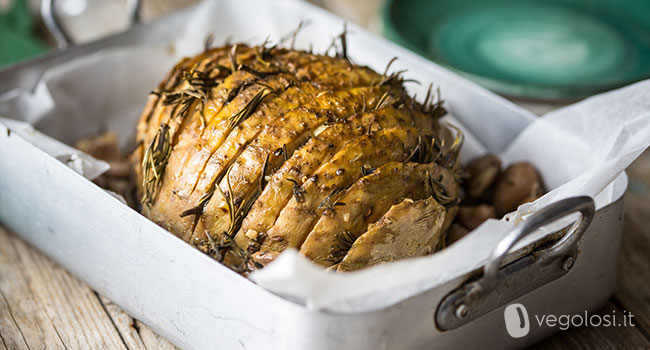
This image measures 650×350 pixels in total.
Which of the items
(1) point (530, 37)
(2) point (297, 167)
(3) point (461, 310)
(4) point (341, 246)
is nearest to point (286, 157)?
(2) point (297, 167)

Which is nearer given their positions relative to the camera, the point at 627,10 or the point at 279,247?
the point at 279,247

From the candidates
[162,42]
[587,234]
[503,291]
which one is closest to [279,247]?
[503,291]

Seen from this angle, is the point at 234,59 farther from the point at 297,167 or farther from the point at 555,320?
the point at 555,320

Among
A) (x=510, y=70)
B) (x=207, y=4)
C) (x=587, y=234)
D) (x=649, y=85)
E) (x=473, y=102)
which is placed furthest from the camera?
(x=510, y=70)

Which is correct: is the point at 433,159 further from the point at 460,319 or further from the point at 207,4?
the point at 207,4

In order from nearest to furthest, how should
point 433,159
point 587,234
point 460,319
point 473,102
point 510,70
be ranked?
1. point 460,319
2. point 587,234
3. point 433,159
4. point 473,102
5. point 510,70

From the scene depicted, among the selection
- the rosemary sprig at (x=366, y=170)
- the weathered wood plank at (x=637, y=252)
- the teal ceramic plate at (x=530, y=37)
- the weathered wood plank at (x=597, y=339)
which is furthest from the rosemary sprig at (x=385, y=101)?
the teal ceramic plate at (x=530, y=37)

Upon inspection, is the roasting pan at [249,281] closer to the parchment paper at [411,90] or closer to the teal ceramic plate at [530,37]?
the parchment paper at [411,90]
